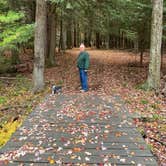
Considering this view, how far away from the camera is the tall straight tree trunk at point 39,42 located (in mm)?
11914

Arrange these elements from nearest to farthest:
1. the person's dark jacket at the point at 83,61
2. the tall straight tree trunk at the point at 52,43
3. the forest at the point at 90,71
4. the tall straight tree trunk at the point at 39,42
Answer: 1. the forest at the point at 90,71
2. the person's dark jacket at the point at 83,61
3. the tall straight tree trunk at the point at 39,42
4. the tall straight tree trunk at the point at 52,43

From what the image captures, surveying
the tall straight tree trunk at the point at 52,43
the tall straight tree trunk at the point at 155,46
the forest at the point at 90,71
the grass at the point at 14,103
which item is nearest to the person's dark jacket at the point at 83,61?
the forest at the point at 90,71

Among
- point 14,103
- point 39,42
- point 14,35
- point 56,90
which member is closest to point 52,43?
point 39,42

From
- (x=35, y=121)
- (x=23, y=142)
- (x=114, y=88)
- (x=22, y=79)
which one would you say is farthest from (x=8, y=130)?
(x=22, y=79)

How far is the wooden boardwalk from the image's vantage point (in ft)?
18.0

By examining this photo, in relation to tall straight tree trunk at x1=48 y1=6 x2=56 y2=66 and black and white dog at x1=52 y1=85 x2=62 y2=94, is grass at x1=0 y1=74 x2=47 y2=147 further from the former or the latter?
tall straight tree trunk at x1=48 y1=6 x2=56 y2=66

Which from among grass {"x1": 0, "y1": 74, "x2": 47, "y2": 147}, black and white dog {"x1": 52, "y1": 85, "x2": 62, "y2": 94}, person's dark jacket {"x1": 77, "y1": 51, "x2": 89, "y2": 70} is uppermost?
person's dark jacket {"x1": 77, "y1": 51, "x2": 89, "y2": 70}

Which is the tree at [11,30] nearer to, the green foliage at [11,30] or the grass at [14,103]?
the green foliage at [11,30]

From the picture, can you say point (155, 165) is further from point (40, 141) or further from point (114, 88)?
point (114, 88)

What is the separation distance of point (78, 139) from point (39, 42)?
21.5 ft

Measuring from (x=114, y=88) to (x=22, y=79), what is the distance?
5568mm

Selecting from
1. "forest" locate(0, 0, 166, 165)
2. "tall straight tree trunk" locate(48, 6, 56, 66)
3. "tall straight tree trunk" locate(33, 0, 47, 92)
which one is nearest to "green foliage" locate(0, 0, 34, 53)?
"forest" locate(0, 0, 166, 165)

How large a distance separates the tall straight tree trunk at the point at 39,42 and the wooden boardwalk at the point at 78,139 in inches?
122

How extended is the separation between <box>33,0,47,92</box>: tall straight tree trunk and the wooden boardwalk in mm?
3095
